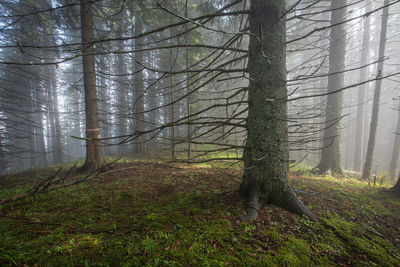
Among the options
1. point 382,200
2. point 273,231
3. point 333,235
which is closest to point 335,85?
point 382,200

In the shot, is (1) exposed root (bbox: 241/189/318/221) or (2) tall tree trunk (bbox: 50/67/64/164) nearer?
(1) exposed root (bbox: 241/189/318/221)

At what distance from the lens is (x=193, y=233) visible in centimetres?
206

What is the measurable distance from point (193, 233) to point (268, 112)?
2.20 metres

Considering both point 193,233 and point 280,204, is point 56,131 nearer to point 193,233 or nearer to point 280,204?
point 193,233

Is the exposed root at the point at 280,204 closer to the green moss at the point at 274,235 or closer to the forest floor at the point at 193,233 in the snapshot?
the forest floor at the point at 193,233

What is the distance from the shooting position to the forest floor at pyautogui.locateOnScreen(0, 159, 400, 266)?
5.54 ft

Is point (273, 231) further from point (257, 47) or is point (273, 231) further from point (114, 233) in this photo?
point (257, 47)

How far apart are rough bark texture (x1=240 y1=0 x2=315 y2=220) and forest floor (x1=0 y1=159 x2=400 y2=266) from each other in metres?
0.28

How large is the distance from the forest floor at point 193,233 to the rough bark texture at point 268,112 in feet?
0.92

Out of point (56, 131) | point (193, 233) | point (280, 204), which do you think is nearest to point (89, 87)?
point (193, 233)

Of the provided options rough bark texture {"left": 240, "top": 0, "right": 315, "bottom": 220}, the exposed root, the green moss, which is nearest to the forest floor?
the green moss

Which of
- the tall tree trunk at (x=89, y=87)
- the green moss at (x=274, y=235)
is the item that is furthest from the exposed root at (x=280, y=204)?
the tall tree trunk at (x=89, y=87)

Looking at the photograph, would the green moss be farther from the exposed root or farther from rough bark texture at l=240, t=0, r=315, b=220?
rough bark texture at l=240, t=0, r=315, b=220

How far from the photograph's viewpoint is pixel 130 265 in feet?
5.19
